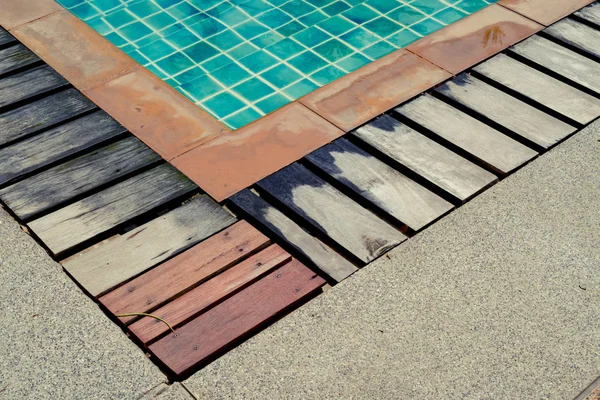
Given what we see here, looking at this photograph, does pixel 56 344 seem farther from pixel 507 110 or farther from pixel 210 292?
pixel 507 110

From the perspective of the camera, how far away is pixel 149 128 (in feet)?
15.0

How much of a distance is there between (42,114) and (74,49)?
0.79m

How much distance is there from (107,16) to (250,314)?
329cm

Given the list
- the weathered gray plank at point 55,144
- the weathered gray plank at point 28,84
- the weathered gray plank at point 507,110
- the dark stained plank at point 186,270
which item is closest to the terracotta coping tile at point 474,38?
the weathered gray plank at point 507,110

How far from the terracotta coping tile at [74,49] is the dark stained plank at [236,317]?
83.0 inches

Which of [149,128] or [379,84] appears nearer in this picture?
[149,128]

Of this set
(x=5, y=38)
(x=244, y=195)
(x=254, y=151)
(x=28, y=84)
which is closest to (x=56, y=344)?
(x=244, y=195)

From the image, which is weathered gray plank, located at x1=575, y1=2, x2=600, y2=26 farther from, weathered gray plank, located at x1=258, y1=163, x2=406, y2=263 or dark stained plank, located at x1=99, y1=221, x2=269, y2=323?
dark stained plank, located at x1=99, y1=221, x2=269, y2=323

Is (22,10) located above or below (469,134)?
below

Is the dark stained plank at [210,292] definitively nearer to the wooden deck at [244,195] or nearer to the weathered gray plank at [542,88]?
the wooden deck at [244,195]

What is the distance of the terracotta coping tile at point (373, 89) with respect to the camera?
183 inches

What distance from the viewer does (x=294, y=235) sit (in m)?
3.89

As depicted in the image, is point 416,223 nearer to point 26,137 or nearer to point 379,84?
point 379,84

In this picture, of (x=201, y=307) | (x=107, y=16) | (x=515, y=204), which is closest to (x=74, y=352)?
(x=201, y=307)
